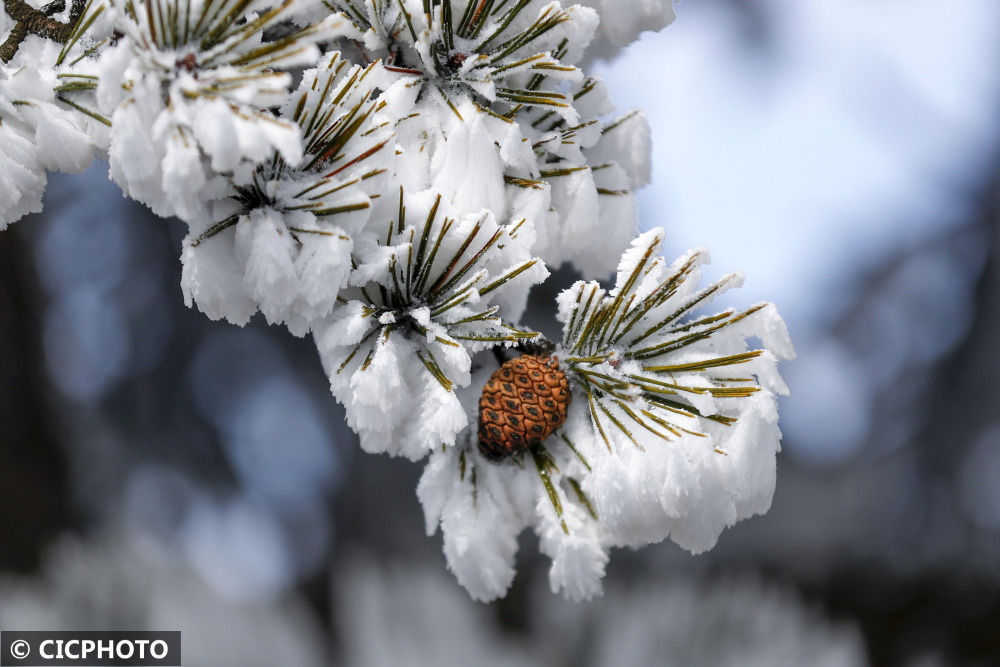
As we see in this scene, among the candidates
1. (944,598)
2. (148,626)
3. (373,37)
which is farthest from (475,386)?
(944,598)

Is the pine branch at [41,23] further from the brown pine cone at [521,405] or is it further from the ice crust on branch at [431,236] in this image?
the brown pine cone at [521,405]

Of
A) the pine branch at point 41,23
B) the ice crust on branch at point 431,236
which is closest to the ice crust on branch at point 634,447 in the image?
the ice crust on branch at point 431,236

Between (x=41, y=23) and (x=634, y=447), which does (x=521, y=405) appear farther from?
(x=41, y=23)

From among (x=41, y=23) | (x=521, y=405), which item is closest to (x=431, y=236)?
(x=521, y=405)

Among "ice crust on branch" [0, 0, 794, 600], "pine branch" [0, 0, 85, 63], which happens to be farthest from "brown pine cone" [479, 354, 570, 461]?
"pine branch" [0, 0, 85, 63]

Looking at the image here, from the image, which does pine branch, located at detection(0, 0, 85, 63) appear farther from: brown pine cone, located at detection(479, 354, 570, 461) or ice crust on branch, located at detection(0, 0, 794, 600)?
brown pine cone, located at detection(479, 354, 570, 461)

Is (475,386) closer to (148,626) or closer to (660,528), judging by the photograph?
(660,528)

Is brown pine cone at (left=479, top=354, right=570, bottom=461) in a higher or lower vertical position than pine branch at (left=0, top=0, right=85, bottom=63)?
lower
